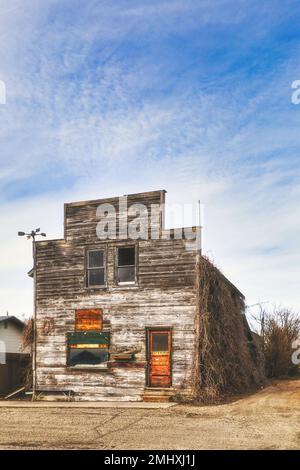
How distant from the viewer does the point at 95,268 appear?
864 inches

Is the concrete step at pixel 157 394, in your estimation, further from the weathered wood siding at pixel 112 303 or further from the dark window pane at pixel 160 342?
the dark window pane at pixel 160 342

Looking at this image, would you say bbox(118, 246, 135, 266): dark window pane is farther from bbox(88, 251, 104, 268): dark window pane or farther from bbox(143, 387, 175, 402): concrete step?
bbox(143, 387, 175, 402): concrete step

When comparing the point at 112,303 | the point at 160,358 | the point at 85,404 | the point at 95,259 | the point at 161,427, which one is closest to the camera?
the point at 161,427

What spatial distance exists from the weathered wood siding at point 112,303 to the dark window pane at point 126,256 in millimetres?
272

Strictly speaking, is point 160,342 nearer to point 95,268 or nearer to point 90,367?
point 90,367

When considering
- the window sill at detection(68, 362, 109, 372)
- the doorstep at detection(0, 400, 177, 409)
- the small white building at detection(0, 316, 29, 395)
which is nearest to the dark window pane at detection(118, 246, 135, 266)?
the window sill at detection(68, 362, 109, 372)

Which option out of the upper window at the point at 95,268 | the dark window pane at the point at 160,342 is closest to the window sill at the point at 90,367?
the dark window pane at the point at 160,342

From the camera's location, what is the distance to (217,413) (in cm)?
1617

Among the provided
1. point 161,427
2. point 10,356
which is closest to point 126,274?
point 10,356

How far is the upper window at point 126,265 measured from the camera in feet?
69.9

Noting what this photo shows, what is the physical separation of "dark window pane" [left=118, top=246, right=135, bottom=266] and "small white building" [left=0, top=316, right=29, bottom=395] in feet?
22.6

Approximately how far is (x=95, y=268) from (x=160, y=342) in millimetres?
3930
